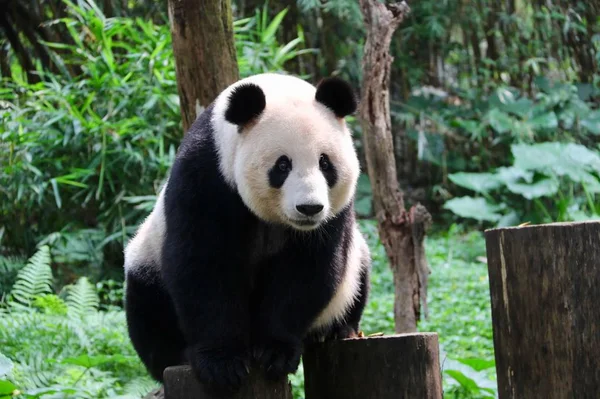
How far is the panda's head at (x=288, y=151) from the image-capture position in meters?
2.71

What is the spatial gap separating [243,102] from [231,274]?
63cm

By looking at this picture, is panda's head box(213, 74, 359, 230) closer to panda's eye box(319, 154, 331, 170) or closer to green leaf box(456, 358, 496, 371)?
panda's eye box(319, 154, 331, 170)

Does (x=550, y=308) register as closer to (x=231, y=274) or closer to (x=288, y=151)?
(x=288, y=151)

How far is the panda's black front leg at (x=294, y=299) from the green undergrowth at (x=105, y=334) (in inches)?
36.5

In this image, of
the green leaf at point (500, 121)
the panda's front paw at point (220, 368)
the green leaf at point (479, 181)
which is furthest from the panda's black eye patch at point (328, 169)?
the green leaf at point (500, 121)

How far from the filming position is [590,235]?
2301mm

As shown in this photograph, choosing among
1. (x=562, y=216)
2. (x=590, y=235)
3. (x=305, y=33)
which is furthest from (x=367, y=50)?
(x=305, y=33)

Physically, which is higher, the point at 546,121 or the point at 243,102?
the point at 546,121

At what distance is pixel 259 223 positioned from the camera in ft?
9.85

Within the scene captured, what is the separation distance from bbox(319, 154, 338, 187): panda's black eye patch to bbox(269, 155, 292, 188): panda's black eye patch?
0.12 meters

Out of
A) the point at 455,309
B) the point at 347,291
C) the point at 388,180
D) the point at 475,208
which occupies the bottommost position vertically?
the point at 455,309

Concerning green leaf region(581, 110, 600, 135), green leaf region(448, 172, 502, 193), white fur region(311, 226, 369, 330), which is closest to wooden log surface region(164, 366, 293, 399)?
white fur region(311, 226, 369, 330)

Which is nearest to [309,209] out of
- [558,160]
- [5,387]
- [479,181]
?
[5,387]

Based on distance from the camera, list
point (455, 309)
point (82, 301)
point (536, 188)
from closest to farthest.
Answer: point (82, 301) → point (455, 309) → point (536, 188)
